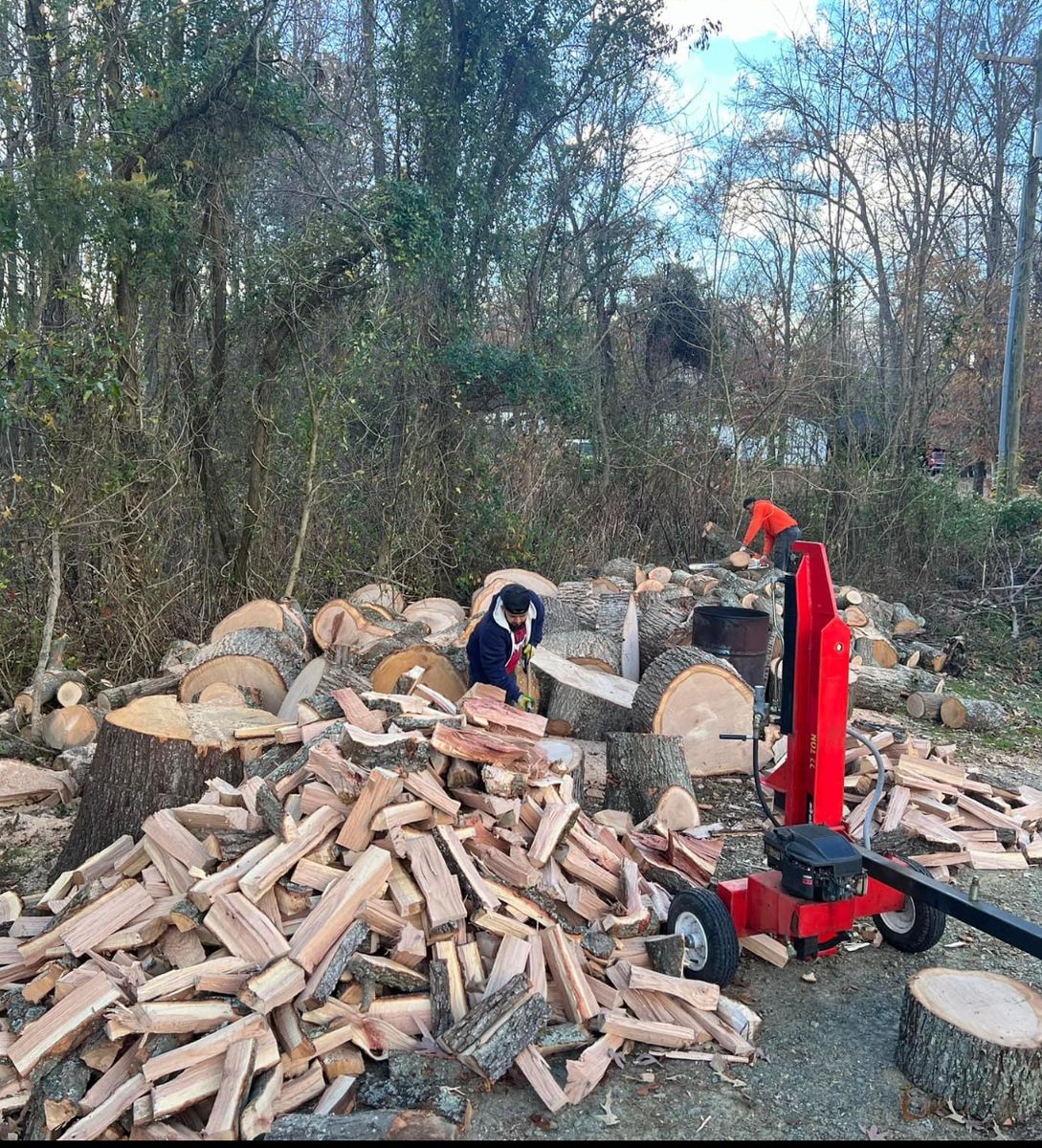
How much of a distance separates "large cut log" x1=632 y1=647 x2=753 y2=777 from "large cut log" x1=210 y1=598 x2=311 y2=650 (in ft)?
10.1

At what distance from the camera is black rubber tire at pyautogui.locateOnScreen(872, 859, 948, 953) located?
157 inches

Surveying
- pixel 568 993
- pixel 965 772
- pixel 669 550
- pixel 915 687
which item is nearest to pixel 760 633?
pixel 965 772

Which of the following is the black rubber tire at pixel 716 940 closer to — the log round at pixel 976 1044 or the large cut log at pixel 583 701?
the log round at pixel 976 1044

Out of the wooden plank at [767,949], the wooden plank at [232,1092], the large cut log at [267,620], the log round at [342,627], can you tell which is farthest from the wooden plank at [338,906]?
the large cut log at [267,620]

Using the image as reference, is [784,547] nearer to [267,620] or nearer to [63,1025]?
[267,620]

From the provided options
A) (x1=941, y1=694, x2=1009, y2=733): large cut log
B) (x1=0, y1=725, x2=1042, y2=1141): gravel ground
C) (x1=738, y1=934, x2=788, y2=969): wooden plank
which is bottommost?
(x1=0, y1=725, x2=1042, y2=1141): gravel ground

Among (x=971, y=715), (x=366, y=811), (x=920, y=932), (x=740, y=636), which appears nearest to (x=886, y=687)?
(x=971, y=715)

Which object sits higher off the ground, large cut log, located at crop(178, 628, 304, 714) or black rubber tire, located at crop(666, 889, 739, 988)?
large cut log, located at crop(178, 628, 304, 714)

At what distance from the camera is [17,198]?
657 cm

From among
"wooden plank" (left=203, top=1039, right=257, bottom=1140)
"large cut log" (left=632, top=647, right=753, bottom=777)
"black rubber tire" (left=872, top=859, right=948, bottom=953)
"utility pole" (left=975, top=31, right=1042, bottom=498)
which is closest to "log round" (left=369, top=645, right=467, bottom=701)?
"large cut log" (left=632, top=647, right=753, bottom=777)

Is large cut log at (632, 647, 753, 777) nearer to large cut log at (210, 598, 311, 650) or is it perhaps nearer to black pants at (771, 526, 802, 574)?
large cut log at (210, 598, 311, 650)

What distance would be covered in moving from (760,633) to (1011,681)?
456 centimetres

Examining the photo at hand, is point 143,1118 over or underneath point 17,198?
underneath

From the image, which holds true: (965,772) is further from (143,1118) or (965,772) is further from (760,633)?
(143,1118)
